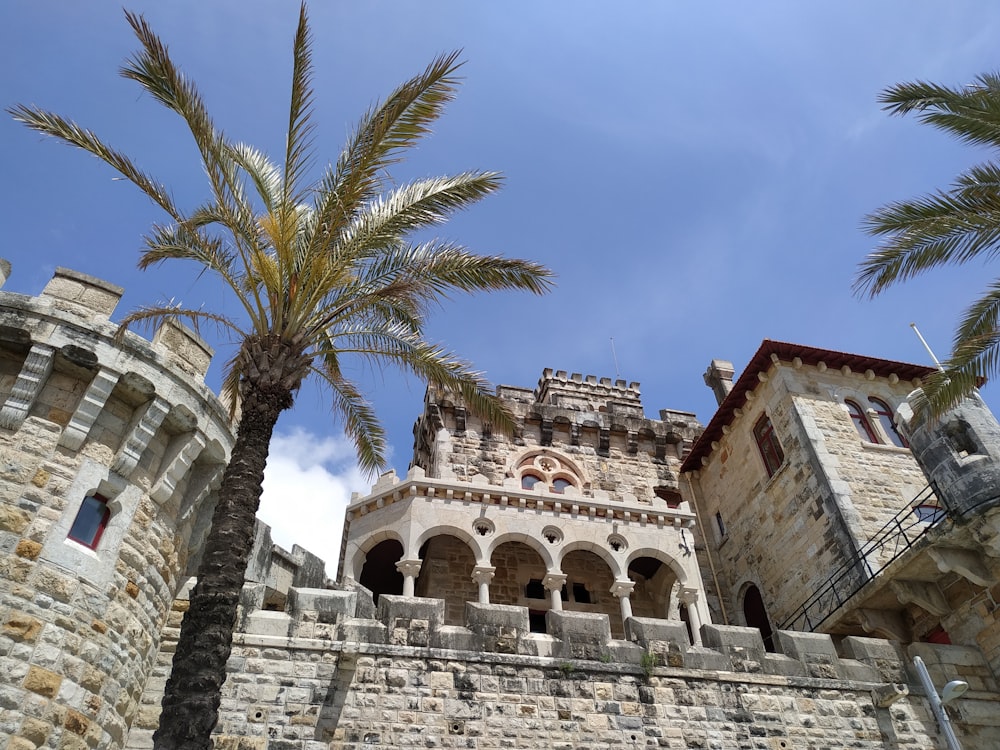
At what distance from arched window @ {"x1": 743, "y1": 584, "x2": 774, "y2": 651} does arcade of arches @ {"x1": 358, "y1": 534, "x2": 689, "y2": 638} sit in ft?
5.71

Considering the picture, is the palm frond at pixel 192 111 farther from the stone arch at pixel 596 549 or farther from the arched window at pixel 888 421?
the arched window at pixel 888 421

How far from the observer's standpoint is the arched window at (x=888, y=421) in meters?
17.5

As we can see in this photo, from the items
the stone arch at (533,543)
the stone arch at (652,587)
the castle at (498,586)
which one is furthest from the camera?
the stone arch at (652,587)

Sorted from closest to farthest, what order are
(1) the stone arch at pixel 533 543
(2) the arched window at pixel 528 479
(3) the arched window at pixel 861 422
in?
(1) the stone arch at pixel 533 543 < (3) the arched window at pixel 861 422 < (2) the arched window at pixel 528 479

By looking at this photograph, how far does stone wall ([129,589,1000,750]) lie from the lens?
9531 mm

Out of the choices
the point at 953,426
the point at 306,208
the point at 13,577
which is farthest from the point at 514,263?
the point at 953,426

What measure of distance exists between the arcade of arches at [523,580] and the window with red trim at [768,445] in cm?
353

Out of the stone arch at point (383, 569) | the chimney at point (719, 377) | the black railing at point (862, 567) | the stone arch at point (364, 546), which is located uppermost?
the chimney at point (719, 377)

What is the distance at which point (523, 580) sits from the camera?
18312 mm

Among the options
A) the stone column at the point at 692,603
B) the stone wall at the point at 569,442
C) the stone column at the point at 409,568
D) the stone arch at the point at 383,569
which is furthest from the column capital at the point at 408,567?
the stone column at the point at 692,603

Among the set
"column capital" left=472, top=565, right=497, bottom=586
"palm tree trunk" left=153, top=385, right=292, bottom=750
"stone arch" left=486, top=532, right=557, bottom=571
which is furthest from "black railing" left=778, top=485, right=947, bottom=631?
"palm tree trunk" left=153, top=385, right=292, bottom=750

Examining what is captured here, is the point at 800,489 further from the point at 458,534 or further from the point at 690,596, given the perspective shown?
the point at 458,534

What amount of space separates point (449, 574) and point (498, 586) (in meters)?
1.24

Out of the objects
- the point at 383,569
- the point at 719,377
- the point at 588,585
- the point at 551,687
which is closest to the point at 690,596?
the point at 588,585
